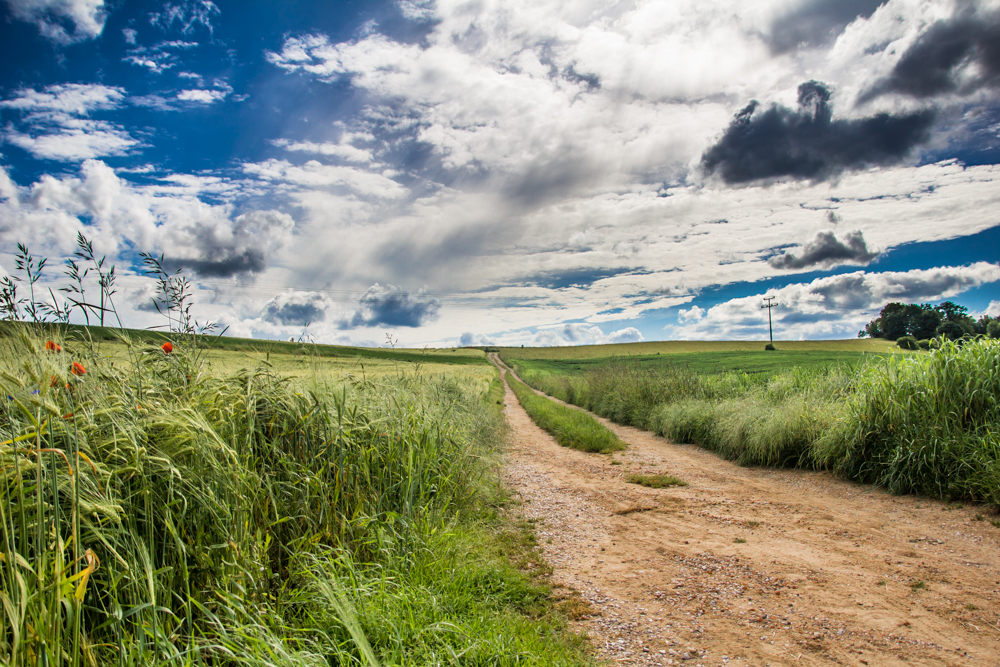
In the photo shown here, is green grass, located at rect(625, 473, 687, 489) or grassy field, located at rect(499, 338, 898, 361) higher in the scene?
grassy field, located at rect(499, 338, 898, 361)

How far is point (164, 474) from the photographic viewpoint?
2.84 m

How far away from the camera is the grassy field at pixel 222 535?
221cm

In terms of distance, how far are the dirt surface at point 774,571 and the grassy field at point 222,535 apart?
737 millimetres

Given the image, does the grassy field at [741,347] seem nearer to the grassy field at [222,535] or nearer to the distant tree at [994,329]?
the distant tree at [994,329]

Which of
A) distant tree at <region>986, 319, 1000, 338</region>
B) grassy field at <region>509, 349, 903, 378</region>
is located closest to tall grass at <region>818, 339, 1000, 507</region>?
distant tree at <region>986, 319, 1000, 338</region>

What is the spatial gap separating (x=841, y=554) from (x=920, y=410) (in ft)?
13.7

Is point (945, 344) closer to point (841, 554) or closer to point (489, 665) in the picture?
point (841, 554)

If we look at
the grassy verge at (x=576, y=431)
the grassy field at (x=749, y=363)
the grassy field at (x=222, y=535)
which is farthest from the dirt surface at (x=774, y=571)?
the grassy field at (x=749, y=363)

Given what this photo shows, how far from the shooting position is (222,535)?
295cm

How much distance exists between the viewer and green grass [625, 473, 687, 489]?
7.85m

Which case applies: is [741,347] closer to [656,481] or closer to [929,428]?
[929,428]

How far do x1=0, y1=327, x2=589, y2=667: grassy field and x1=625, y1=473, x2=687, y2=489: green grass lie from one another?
374 centimetres

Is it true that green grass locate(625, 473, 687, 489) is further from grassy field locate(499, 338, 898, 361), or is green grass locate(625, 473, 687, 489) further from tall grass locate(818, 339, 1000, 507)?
grassy field locate(499, 338, 898, 361)

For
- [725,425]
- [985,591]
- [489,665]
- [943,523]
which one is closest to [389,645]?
[489,665]
